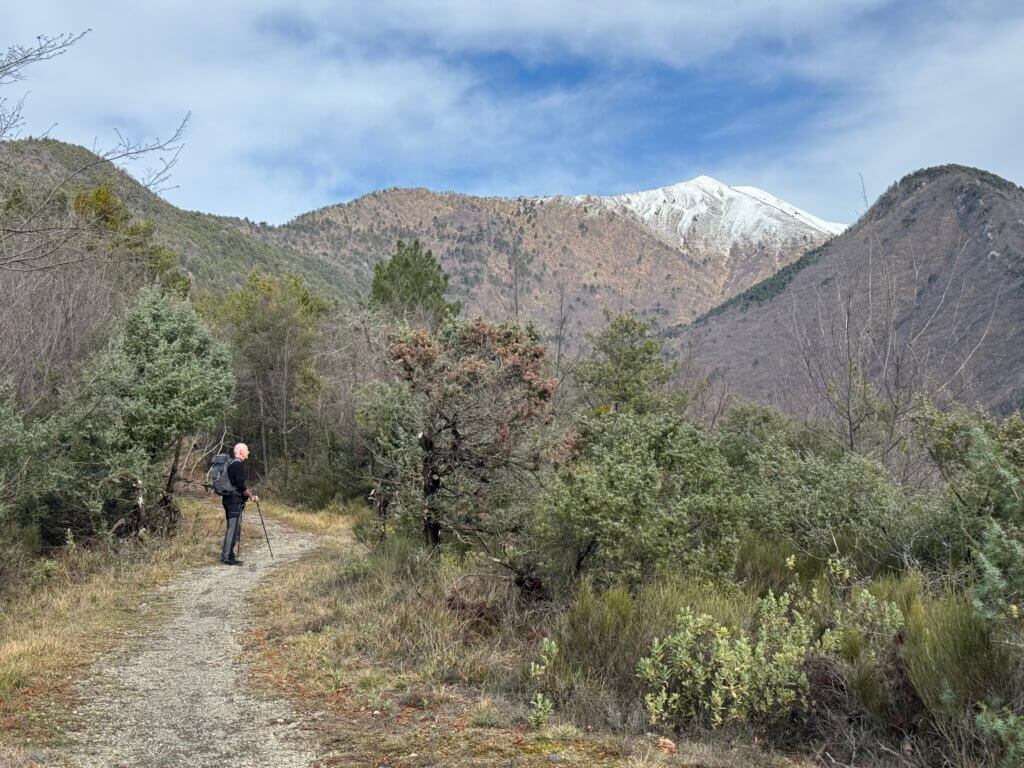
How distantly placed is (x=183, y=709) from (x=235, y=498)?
6.32 metres

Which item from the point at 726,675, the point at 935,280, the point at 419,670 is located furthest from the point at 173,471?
the point at 935,280

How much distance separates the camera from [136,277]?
2344 cm

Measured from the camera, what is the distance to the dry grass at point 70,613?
16.8 feet

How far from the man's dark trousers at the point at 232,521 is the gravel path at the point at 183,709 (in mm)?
2920

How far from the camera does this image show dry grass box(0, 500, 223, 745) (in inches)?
202

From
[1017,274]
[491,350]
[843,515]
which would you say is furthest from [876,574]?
[1017,274]

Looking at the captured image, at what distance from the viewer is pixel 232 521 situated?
11.4 metres

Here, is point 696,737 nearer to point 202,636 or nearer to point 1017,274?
point 202,636

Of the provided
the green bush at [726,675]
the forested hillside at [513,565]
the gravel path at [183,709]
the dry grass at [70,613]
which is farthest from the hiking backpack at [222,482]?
the green bush at [726,675]

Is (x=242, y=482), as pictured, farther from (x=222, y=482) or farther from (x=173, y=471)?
(x=173, y=471)

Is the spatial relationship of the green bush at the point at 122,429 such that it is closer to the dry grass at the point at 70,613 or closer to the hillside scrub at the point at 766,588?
the dry grass at the point at 70,613

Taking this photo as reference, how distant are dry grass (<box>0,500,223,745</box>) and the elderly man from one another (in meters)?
0.58

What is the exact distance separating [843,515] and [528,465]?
143 inches

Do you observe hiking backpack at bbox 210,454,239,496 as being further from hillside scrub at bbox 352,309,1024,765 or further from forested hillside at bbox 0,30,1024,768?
hillside scrub at bbox 352,309,1024,765
